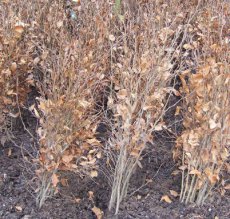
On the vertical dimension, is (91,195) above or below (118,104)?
below

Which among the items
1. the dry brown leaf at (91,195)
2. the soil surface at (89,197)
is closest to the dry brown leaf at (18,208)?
the soil surface at (89,197)

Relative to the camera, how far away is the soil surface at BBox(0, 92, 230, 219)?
8.39ft

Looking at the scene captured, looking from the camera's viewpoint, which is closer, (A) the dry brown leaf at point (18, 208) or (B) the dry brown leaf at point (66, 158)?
(B) the dry brown leaf at point (66, 158)

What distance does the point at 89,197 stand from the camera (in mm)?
2621

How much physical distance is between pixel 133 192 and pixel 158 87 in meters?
0.66

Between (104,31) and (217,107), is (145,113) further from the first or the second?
(104,31)

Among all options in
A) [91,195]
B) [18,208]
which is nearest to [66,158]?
[91,195]

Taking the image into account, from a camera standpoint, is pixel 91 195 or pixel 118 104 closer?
pixel 118 104

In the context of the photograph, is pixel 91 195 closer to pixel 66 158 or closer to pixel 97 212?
pixel 97 212

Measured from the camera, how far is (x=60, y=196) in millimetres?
2645

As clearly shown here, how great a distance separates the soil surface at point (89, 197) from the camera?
2.56 m

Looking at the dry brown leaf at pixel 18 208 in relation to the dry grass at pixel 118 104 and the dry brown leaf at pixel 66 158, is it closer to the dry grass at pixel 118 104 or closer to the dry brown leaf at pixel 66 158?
the dry grass at pixel 118 104

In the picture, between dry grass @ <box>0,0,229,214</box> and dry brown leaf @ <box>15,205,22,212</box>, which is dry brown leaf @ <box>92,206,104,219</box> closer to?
dry grass @ <box>0,0,229,214</box>

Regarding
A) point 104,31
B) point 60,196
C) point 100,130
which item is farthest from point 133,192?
point 104,31
